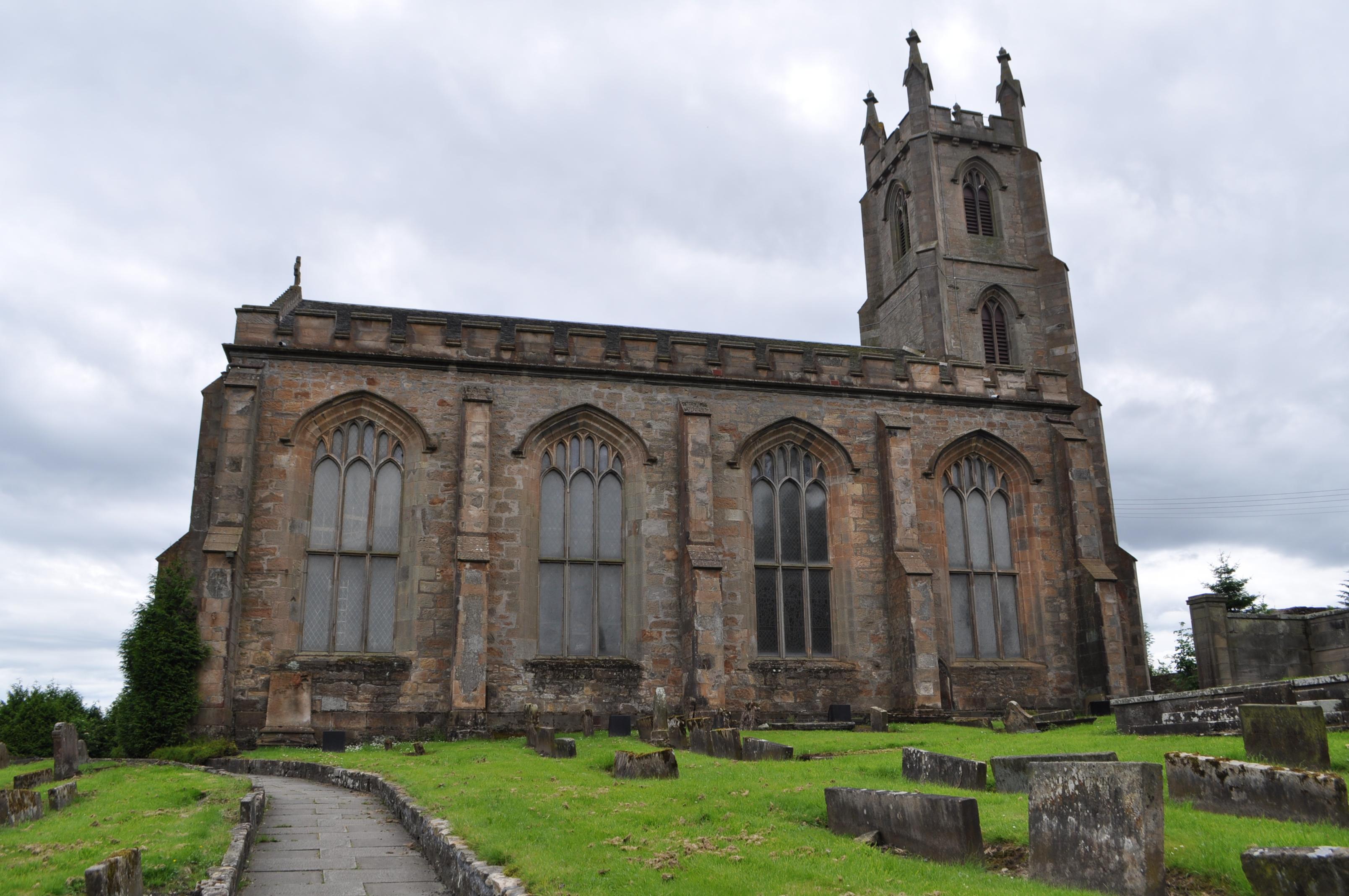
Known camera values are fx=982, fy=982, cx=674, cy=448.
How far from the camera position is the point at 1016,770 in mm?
8148

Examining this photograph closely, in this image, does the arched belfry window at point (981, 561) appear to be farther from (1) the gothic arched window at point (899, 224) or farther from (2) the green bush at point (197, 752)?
(2) the green bush at point (197, 752)

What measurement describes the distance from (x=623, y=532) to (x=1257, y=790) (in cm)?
1579

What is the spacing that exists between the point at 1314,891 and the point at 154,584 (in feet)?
61.0

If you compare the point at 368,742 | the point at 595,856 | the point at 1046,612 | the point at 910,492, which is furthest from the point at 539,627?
the point at 595,856

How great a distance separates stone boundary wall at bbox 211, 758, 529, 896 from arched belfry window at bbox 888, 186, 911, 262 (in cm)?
2461

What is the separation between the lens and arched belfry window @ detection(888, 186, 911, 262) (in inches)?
1275

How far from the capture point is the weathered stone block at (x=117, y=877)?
4832 mm

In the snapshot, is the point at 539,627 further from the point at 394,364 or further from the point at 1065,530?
the point at 1065,530

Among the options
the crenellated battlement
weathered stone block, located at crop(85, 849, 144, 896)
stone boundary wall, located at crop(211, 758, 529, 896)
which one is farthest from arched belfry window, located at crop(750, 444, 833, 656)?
weathered stone block, located at crop(85, 849, 144, 896)

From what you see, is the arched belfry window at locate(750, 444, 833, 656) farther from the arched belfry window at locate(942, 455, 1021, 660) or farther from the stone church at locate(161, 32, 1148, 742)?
the arched belfry window at locate(942, 455, 1021, 660)

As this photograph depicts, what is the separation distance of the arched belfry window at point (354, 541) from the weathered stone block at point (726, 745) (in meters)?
8.99

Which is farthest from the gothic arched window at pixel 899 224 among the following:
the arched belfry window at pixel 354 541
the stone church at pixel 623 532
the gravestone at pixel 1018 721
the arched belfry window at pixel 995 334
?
the arched belfry window at pixel 354 541

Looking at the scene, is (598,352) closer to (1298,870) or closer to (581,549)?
(581,549)

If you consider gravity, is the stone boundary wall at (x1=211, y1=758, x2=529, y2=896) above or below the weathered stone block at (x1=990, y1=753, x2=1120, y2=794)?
below
